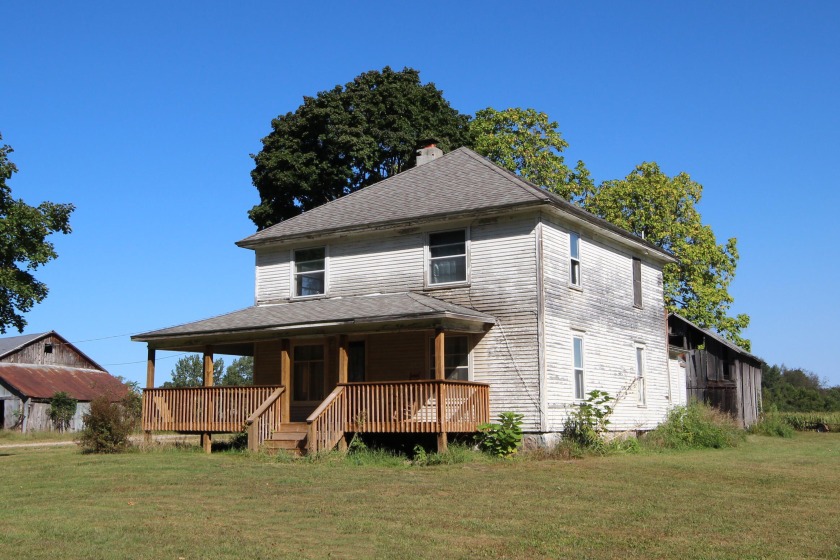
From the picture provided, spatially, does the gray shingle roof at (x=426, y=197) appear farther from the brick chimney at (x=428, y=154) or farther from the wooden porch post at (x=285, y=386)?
the wooden porch post at (x=285, y=386)

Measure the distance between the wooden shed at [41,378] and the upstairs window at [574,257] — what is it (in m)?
26.6

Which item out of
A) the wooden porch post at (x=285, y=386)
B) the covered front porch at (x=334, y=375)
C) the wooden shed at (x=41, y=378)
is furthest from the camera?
the wooden shed at (x=41, y=378)

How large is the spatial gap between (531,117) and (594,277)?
1917 cm

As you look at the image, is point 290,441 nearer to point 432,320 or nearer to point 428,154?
point 432,320

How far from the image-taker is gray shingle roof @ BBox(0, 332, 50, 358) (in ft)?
170

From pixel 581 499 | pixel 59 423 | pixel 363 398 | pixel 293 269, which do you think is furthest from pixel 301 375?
pixel 59 423

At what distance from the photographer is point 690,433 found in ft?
87.5

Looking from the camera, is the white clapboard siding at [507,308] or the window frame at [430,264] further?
the window frame at [430,264]

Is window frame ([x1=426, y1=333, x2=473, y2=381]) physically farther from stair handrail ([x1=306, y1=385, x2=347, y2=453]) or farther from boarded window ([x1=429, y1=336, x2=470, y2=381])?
stair handrail ([x1=306, y1=385, x2=347, y2=453])

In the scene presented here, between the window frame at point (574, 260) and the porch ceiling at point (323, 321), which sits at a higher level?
the window frame at point (574, 260)

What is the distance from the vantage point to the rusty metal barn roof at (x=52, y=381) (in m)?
47.5

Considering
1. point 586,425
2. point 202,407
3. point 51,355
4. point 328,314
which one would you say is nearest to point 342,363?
point 328,314

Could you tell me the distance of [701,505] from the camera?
1321cm

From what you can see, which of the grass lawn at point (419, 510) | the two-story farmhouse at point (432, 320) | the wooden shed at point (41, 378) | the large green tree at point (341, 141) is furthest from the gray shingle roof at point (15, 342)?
the grass lawn at point (419, 510)
